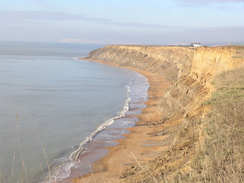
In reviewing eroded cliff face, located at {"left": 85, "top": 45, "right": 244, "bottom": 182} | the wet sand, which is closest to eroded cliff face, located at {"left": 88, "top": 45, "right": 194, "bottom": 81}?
eroded cliff face, located at {"left": 85, "top": 45, "right": 244, "bottom": 182}

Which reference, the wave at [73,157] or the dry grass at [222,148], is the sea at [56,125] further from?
the dry grass at [222,148]

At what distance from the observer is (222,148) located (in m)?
6.79

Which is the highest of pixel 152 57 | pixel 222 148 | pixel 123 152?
pixel 222 148

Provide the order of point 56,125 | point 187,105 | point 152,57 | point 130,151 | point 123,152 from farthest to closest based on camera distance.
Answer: point 152,57, point 56,125, point 187,105, point 123,152, point 130,151

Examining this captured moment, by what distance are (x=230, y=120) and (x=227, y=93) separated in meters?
5.53

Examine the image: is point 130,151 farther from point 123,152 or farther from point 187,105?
point 187,105

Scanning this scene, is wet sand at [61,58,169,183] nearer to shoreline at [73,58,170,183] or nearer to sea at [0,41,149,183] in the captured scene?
shoreline at [73,58,170,183]

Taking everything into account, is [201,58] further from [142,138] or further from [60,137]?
[60,137]

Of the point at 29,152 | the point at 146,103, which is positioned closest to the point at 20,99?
the point at 146,103

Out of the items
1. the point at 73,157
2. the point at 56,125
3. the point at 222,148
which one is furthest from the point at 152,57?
the point at 222,148

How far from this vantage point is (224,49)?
1108 inches

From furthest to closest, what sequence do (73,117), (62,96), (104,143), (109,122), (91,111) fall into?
(62,96) → (91,111) → (73,117) → (109,122) → (104,143)

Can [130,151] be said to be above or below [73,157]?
above

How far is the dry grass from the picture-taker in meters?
4.68
